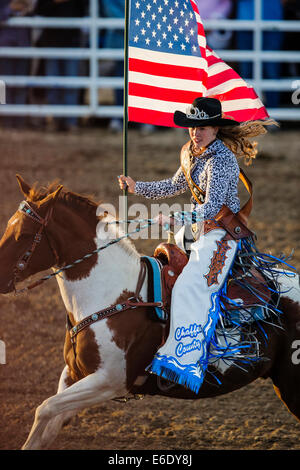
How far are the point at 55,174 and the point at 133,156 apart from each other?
1530 mm

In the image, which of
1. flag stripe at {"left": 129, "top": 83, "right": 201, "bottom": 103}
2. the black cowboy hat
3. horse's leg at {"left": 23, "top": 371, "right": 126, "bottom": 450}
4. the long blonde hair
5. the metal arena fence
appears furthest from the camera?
the metal arena fence

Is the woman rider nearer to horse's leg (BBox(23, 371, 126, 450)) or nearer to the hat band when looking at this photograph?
the hat band

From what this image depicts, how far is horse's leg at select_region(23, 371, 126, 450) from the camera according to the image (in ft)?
13.8

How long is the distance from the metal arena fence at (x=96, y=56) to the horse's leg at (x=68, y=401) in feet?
32.4

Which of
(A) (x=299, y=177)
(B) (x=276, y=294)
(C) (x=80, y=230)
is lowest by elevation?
(A) (x=299, y=177)

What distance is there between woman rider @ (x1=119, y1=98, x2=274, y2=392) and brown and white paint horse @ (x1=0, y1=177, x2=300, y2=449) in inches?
6.5

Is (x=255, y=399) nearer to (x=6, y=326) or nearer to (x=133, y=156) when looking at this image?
(x=6, y=326)

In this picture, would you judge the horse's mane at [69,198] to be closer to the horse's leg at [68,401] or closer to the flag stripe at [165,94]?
the horse's leg at [68,401]

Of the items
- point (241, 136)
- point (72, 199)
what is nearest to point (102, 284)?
point (72, 199)

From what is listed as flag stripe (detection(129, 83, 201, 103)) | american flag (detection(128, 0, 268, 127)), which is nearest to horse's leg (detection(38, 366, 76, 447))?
american flag (detection(128, 0, 268, 127))
